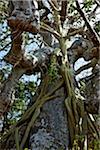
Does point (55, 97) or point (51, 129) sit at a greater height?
point (55, 97)

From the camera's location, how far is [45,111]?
2.81m

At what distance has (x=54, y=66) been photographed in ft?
9.64

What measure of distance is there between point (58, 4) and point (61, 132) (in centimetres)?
146

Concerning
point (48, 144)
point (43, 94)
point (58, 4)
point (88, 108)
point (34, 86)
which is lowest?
point (48, 144)

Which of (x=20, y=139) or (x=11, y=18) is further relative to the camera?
(x=20, y=139)

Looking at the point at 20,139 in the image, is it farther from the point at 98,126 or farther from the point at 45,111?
the point at 98,126

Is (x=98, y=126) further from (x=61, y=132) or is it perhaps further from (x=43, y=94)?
(x=43, y=94)

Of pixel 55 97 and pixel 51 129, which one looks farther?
pixel 55 97

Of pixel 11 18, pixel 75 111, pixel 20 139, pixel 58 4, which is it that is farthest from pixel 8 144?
pixel 58 4

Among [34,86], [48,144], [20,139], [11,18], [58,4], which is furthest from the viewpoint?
[34,86]

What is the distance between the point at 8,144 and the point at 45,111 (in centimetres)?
36

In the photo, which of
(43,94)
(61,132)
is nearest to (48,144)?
(61,132)

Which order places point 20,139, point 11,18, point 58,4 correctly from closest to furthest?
point 11,18, point 20,139, point 58,4

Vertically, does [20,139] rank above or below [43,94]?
below
